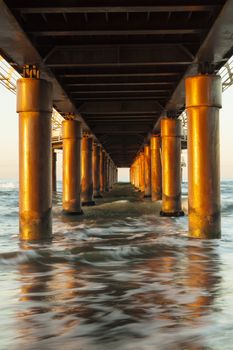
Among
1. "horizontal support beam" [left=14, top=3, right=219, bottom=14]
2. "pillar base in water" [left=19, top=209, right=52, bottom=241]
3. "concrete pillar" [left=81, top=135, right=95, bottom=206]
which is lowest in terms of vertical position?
"pillar base in water" [left=19, top=209, right=52, bottom=241]

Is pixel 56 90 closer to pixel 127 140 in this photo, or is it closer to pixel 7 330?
pixel 7 330

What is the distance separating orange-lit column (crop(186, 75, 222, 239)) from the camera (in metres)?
13.3

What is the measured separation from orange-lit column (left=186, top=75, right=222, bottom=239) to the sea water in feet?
2.16

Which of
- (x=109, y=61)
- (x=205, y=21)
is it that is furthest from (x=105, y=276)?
(x=109, y=61)

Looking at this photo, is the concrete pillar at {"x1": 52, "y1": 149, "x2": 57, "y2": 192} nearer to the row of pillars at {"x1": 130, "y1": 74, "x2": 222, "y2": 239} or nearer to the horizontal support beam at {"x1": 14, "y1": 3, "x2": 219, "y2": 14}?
the row of pillars at {"x1": 130, "y1": 74, "x2": 222, "y2": 239}

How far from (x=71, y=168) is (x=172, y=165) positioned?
14.9ft

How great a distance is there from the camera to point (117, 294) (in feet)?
24.2

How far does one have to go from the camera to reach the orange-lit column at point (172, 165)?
70.3 ft

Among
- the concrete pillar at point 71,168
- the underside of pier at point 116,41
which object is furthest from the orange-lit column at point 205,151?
the concrete pillar at point 71,168

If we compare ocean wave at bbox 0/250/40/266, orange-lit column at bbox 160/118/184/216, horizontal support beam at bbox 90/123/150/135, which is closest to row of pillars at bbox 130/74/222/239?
ocean wave at bbox 0/250/40/266

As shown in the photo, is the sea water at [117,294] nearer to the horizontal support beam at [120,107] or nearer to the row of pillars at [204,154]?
the row of pillars at [204,154]

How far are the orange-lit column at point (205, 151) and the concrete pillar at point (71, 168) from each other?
1014 centimetres

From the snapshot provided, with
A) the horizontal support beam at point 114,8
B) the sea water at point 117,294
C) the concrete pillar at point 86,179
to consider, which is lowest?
the sea water at point 117,294

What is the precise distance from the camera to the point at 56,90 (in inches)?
693
